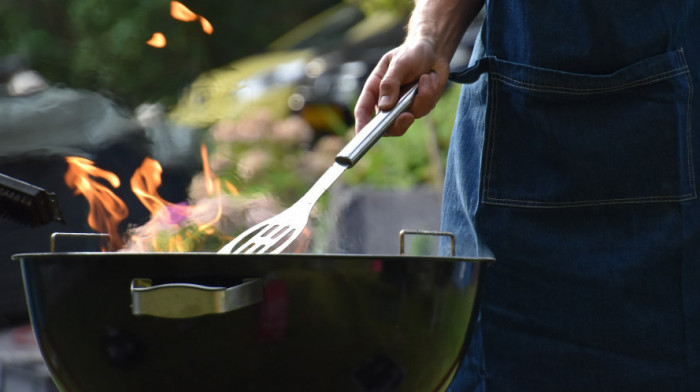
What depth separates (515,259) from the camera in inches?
47.4

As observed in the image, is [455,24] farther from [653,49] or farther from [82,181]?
[82,181]

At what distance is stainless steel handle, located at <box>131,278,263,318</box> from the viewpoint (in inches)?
30.6

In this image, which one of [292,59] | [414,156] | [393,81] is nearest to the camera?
[393,81]

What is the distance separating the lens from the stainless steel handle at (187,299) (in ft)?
2.55

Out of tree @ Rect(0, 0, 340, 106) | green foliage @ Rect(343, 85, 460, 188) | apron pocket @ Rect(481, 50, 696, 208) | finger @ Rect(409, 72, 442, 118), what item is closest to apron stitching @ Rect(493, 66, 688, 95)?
apron pocket @ Rect(481, 50, 696, 208)

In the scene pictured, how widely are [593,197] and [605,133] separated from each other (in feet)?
0.31

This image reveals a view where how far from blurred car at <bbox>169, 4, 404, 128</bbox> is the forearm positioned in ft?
8.24

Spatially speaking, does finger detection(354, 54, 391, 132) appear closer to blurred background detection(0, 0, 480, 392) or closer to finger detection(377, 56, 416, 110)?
finger detection(377, 56, 416, 110)

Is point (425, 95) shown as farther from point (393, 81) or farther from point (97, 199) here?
point (97, 199)

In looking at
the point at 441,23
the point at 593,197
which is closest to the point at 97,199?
the point at 441,23

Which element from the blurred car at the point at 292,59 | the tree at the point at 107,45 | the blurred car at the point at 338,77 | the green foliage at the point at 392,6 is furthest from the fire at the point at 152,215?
the blurred car at the point at 338,77

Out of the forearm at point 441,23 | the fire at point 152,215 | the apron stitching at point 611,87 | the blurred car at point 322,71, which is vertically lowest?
the fire at point 152,215

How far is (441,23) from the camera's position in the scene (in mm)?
1244

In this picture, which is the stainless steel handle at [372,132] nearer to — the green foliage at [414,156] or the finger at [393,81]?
the finger at [393,81]
